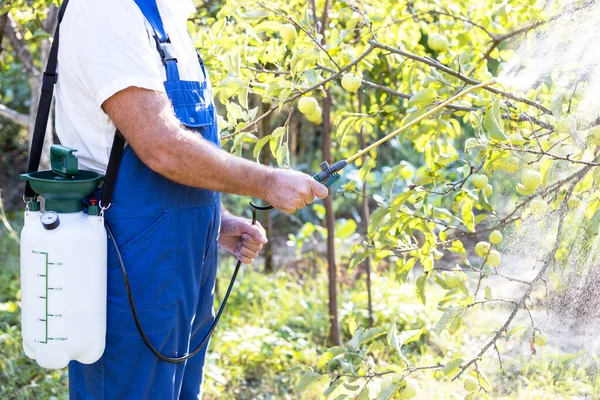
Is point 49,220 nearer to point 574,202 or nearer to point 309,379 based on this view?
point 309,379

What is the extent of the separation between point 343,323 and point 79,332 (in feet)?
7.42

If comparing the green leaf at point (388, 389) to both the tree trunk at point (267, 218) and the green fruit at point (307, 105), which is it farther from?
the tree trunk at point (267, 218)

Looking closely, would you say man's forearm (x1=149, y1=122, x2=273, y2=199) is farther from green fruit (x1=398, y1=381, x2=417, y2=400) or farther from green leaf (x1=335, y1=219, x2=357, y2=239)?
green leaf (x1=335, y1=219, x2=357, y2=239)

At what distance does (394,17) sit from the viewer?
9.30ft

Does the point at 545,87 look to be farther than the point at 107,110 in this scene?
Yes

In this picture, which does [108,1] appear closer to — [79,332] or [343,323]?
[79,332]

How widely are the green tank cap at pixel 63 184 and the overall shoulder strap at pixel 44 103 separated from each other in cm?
6

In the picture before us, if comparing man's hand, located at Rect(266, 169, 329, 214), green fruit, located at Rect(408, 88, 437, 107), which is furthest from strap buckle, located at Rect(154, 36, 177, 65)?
green fruit, located at Rect(408, 88, 437, 107)

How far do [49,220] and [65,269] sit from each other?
113 mm

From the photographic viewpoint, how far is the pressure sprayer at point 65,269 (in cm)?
165

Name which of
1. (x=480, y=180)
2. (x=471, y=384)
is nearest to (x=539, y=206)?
(x=480, y=180)

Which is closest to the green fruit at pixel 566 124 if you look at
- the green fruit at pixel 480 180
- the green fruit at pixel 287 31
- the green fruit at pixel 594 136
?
the green fruit at pixel 594 136

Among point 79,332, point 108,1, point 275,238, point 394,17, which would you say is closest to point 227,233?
point 79,332

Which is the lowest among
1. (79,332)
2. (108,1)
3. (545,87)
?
(79,332)
